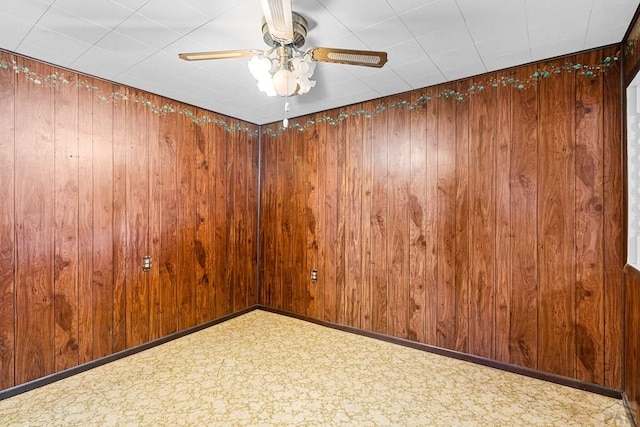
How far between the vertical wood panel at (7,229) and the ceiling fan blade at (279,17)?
219 centimetres

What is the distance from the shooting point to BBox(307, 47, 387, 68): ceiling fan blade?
1.59m

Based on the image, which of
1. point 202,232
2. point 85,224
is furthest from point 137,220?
point 202,232

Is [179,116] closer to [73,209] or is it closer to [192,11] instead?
[73,209]

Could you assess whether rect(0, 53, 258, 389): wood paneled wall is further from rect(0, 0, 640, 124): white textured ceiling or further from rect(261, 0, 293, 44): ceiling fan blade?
rect(261, 0, 293, 44): ceiling fan blade

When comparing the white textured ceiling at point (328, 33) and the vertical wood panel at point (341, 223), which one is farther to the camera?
the vertical wood panel at point (341, 223)

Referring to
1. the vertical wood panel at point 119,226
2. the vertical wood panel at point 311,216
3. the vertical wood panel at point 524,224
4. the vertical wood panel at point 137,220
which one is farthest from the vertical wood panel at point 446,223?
the vertical wood panel at point 119,226

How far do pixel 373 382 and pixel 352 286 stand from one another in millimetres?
1163

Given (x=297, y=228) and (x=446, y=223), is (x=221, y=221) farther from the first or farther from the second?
(x=446, y=223)

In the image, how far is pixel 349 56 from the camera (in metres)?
1.63

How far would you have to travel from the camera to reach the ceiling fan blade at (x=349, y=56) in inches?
62.5

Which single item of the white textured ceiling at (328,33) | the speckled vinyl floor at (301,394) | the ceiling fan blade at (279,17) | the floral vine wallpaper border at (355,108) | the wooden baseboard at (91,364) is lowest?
the speckled vinyl floor at (301,394)

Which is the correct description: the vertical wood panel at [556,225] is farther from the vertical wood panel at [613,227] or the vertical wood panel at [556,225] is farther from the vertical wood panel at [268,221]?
the vertical wood panel at [268,221]

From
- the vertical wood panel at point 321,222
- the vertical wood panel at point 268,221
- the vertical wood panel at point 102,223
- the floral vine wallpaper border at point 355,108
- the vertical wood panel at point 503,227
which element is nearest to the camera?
the floral vine wallpaper border at point 355,108

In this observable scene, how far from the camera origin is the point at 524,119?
2611 millimetres
